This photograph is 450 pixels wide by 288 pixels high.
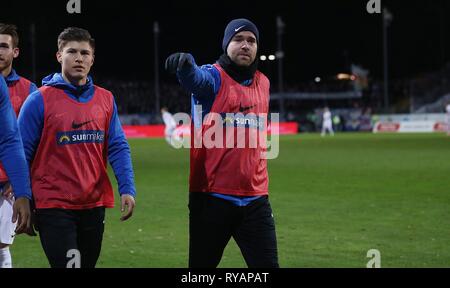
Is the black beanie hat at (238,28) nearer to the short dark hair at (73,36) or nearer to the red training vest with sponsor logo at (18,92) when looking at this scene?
the short dark hair at (73,36)

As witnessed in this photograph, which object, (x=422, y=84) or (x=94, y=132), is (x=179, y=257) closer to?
(x=94, y=132)

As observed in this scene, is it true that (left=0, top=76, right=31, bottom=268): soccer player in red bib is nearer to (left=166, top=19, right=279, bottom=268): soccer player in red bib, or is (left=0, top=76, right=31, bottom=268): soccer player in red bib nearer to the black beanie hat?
(left=166, top=19, right=279, bottom=268): soccer player in red bib

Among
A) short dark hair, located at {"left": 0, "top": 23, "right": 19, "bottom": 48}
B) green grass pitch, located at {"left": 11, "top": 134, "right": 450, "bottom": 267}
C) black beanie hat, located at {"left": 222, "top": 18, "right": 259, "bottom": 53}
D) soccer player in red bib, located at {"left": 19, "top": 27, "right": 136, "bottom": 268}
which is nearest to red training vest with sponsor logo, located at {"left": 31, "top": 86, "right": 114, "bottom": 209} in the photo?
soccer player in red bib, located at {"left": 19, "top": 27, "right": 136, "bottom": 268}

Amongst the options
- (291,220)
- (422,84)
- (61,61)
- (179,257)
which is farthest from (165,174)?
(422,84)

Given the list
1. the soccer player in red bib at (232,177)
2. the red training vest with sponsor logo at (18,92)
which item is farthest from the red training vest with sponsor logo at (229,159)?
the red training vest with sponsor logo at (18,92)

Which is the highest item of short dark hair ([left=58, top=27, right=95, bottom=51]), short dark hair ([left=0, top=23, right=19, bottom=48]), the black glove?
short dark hair ([left=0, top=23, right=19, bottom=48])

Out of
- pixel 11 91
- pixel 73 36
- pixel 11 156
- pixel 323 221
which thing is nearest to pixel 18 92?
pixel 11 91

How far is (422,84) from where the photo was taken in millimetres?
68688

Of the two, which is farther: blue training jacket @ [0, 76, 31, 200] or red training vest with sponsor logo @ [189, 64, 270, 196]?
red training vest with sponsor logo @ [189, 64, 270, 196]

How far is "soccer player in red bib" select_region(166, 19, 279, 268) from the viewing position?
5.12 m

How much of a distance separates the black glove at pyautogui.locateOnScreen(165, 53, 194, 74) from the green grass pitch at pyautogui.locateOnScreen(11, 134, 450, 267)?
3.75m

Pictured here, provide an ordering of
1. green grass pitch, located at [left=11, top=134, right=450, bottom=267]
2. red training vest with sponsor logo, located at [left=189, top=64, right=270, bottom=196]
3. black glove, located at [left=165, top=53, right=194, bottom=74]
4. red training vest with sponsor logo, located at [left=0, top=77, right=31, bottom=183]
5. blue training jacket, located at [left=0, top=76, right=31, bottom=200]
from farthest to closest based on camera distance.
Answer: green grass pitch, located at [left=11, top=134, right=450, bottom=267] < red training vest with sponsor logo, located at [left=0, top=77, right=31, bottom=183] < red training vest with sponsor logo, located at [left=189, top=64, right=270, bottom=196] < black glove, located at [left=165, top=53, right=194, bottom=74] < blue training jacket, located at [left=0, top=76, right=31, bottom=200]

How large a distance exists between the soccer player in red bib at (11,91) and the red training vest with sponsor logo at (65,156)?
0.44 metres

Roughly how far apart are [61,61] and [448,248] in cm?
554
